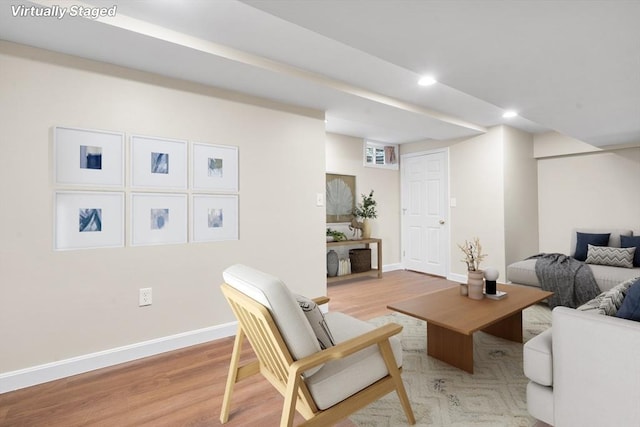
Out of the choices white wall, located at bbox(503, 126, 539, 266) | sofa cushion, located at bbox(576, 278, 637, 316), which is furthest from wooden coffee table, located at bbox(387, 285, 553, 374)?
white wall, located at bbox(503, 126, 539, 266)

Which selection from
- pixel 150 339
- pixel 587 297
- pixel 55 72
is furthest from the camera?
pixel 587 297

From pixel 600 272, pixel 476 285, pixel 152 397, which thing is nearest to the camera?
pixel 152 397

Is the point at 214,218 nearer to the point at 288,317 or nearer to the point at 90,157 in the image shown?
the point at 90,157

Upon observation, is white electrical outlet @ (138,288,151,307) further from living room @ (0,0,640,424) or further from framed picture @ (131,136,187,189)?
framed picture @ (131,136,187,189)

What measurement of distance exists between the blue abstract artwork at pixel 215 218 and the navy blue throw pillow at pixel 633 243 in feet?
14.6

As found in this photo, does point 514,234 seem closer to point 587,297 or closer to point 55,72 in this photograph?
point 587,297

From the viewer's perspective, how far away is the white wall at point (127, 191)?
1992 mm

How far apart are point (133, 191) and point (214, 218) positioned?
65 cm

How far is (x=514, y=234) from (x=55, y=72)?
5.19m

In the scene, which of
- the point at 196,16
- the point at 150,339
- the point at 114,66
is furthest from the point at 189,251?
the point at 196,16

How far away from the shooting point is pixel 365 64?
2463mm

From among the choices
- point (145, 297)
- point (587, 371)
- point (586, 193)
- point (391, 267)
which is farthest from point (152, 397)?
point (586, 193)

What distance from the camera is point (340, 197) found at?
Result: 5.01m

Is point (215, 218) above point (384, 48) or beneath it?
beneath
